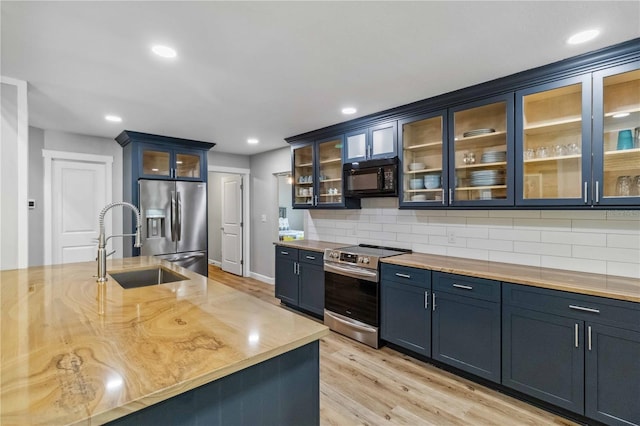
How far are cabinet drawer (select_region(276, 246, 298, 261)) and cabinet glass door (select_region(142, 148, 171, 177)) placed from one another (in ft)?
6.46

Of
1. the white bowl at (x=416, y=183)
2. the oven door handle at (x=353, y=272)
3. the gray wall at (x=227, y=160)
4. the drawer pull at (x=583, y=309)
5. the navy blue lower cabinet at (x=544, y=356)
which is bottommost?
the navy blue lower cabinet at (x=544, y=356)

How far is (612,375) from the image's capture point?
185 centimetres

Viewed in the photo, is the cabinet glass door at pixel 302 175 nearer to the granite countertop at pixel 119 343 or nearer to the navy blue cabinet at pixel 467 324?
the navy blue cabinet at pixel 467 324

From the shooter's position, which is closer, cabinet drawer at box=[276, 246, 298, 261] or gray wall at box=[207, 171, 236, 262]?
cabinet drawer at box=[276, 246, 298, 261]

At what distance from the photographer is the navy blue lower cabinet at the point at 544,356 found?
1.97m

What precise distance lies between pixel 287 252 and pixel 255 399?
3167 mm

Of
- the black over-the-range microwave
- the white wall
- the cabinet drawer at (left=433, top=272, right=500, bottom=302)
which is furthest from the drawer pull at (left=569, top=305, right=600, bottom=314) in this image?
the black over-the-range microwave

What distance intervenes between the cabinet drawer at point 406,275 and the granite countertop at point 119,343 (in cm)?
166

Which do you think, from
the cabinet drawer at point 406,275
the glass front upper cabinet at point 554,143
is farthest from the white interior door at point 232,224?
the glass front upper cabinet at point 554,143

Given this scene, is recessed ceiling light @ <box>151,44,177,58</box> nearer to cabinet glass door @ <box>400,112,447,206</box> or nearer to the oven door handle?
cabinet glass door @ <box>400,112,447,206</box>

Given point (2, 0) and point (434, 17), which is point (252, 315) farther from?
point (2, 0)

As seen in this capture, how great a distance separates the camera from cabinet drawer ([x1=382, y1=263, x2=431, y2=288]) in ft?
8.91

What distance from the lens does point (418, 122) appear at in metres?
3.21

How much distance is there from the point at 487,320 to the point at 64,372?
250cm
